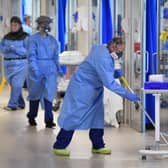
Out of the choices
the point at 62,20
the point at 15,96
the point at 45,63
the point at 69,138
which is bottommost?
the point at 69,138

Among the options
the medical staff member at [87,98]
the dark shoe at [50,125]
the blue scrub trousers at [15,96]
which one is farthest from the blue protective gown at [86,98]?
the blue scrub trousers at [15,96]

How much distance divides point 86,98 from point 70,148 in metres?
0.85

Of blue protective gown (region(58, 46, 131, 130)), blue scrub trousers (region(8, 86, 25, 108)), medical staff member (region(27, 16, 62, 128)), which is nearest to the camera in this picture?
blue protective gown (region(58, 46, 131, 130))

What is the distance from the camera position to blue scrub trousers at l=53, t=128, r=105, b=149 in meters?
5.73

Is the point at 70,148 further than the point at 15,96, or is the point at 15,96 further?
the point at 15,96

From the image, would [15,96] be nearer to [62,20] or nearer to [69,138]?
[69,138]

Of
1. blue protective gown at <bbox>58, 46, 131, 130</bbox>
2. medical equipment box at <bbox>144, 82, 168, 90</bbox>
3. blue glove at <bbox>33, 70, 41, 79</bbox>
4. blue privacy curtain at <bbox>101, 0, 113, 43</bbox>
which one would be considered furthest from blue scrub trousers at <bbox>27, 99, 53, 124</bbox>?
medical equipment box at <bbox>144, 82, 168, 90</bbox>

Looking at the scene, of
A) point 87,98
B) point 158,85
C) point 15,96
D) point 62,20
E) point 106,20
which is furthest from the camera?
point 62,20

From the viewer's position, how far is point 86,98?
5.59 metres

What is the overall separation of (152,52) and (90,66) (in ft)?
5.99

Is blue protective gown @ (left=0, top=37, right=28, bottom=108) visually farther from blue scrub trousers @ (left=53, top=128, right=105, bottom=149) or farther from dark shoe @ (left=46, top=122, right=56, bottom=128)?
blue scrub trousers @ (left=53, top=128, right=105, bottom=149)

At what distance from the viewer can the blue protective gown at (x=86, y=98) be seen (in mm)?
5535

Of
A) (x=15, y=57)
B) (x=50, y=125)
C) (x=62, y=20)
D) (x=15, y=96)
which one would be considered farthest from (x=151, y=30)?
(x=62, y=20)

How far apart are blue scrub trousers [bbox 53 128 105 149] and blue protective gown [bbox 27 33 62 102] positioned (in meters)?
1.71
